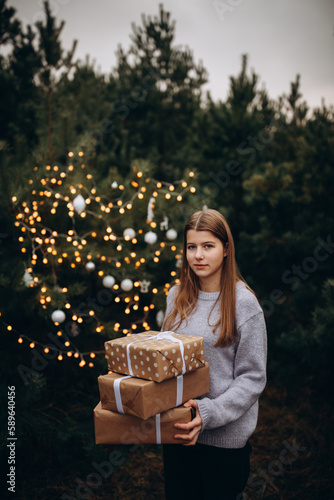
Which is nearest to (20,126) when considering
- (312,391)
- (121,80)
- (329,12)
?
(121,80)

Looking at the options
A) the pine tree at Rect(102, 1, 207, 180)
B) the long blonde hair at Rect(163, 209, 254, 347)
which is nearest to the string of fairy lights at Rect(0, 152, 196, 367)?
the long blonde hair at Rect(163, 209, 254, 347)

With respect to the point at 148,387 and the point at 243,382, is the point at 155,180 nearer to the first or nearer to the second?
the point at 243,382

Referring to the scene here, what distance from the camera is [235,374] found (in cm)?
149

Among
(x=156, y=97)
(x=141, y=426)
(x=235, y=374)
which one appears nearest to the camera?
(x=141, y=426)

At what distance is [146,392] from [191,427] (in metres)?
0.26

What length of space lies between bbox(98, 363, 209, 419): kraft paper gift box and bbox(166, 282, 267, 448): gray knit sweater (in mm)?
77

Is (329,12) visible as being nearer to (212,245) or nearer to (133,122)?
(133,122)

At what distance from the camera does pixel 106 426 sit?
136cm

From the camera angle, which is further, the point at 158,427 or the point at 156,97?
the point at 156,97

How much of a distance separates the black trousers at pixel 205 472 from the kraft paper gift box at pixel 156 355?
47 cm

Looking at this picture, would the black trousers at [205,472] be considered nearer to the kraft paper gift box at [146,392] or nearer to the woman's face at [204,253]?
the kraft paper gift box at [146,392]

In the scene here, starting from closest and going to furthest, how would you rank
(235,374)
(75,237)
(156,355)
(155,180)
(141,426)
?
(156,355) → (141,426) → (235,374) → (75,237) → (155,180)

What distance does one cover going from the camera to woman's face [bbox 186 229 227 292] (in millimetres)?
1576

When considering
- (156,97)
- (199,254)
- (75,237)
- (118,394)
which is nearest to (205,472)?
(118,394)
